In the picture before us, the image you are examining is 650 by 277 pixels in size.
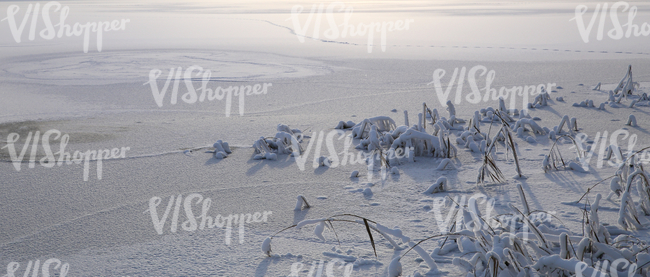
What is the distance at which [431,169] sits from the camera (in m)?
4.15

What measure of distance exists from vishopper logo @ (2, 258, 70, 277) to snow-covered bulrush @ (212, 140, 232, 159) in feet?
6.35

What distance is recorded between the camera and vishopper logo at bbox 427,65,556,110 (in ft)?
22.9

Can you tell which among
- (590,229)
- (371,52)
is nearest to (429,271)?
(590,229)

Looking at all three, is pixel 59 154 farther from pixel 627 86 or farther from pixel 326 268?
pixel 627 86

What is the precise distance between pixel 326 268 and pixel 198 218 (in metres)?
1.08

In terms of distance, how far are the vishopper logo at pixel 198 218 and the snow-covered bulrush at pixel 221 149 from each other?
1.00m

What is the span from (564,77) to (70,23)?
63.0 ft

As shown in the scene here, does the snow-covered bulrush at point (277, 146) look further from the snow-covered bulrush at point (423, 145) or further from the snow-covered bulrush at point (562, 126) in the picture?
the snow-covered bulrush at point (562, 126)

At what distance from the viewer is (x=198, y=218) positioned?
3.32m

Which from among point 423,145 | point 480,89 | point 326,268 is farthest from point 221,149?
point 480,89

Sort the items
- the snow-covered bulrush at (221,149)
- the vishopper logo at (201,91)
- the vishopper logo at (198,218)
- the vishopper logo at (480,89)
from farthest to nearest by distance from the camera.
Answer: the vishopper logo at (201,91) < the vishopper logo at (480,89) < the snow-covered bulrush at (221,149) < the vishopper logo at (198,218)

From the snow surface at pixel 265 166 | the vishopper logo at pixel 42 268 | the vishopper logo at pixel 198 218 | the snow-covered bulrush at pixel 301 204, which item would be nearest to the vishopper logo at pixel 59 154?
the snow surface at pixel 265 166

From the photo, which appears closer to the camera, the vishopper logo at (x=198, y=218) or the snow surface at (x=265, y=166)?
the snow surface at (x=265, y=166)

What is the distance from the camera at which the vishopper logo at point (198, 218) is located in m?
3.16
